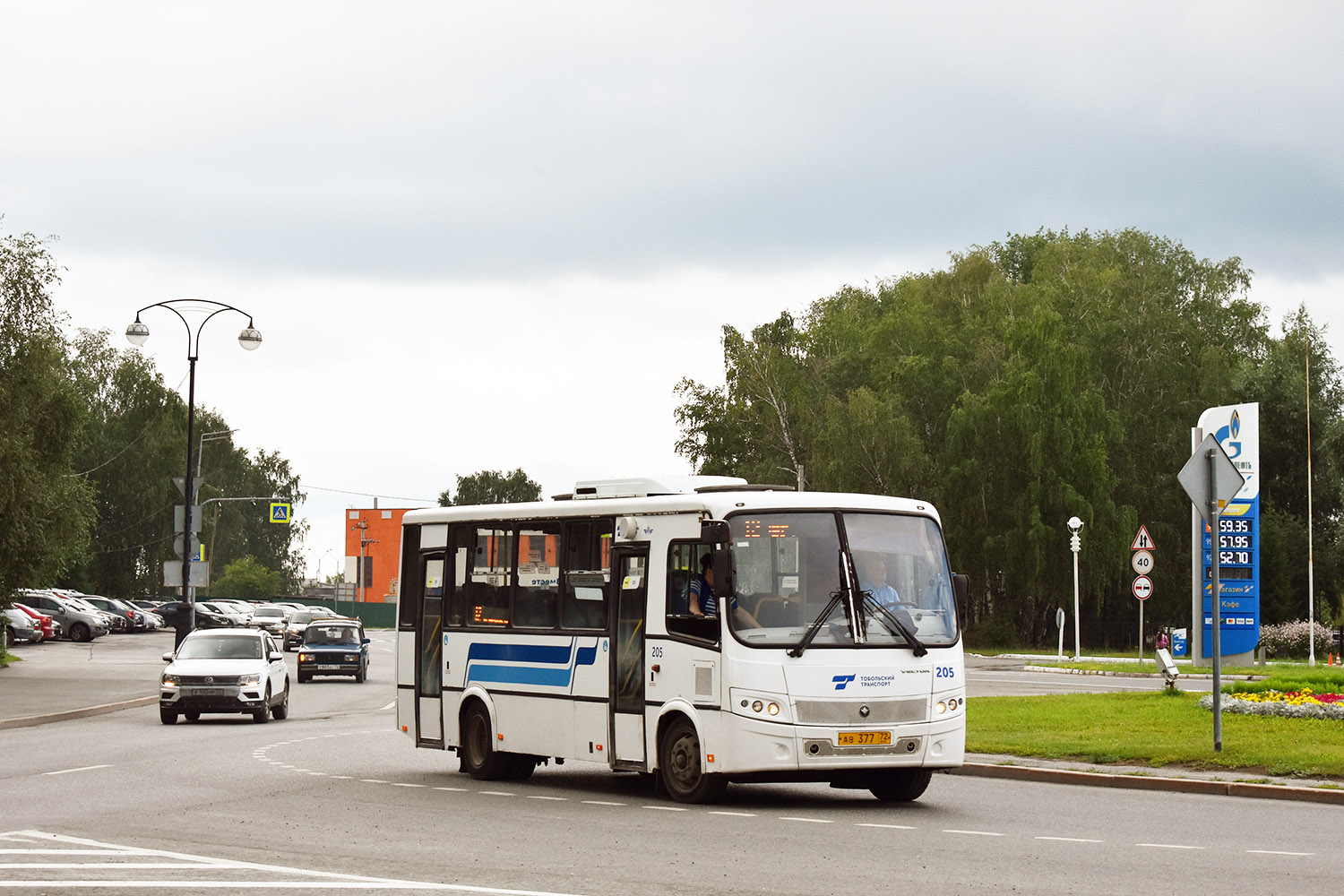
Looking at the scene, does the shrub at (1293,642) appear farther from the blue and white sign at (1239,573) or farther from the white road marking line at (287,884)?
the white road marking line at (287,884)

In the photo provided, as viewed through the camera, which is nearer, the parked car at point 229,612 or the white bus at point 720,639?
the white bus at point 720,639

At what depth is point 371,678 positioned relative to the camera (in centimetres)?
5312

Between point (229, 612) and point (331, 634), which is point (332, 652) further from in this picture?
point (229, 612)

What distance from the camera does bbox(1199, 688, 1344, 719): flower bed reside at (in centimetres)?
2295

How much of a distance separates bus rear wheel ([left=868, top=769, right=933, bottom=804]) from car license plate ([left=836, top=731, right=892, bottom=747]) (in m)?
0.85

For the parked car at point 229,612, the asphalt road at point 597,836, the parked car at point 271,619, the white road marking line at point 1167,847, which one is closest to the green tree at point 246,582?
the parked car at point 229,612

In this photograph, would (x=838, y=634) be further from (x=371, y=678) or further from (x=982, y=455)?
(x=982, y=455)

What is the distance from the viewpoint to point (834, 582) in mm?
15930

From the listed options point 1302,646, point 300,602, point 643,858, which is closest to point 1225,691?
point 643,858

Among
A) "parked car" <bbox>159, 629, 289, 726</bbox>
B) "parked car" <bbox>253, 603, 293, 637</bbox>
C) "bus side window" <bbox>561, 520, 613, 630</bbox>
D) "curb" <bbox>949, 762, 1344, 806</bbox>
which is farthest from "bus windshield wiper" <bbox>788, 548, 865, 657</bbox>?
"parked car" <bbox>253, 603, 293, 637</bbox>

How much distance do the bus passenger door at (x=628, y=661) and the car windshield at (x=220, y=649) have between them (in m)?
16.7

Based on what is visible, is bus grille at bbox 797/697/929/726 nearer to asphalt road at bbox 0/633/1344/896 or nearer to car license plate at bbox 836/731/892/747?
car license plate at bbox 836/731/892/747

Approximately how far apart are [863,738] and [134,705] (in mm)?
25421

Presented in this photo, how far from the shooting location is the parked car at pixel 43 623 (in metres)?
72.1
